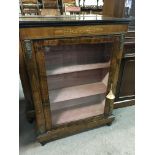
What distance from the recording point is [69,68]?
132 cm

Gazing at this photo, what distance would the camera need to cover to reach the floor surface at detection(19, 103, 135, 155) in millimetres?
1358

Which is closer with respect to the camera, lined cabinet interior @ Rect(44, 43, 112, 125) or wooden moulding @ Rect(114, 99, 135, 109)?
lined cabinet interior @ Rect(44, 43, 112, 125)

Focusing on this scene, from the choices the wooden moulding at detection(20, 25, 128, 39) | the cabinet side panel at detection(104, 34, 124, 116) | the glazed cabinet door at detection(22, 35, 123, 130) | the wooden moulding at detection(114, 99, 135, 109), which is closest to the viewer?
the wooden moulding at detection(20, 25, 128, 39)

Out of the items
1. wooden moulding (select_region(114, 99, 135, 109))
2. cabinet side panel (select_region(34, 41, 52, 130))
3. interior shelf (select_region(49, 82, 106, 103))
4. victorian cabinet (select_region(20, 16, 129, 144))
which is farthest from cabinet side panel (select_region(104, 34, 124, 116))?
cabinet side panel (select_region(34, 41, 52, 130))

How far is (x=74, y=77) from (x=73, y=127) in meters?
0.45

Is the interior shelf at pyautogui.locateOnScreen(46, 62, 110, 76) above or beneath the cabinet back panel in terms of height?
beneath

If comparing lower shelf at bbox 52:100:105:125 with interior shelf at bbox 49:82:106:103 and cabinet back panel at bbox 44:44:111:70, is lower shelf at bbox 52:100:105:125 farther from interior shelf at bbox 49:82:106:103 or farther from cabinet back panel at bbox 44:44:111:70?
cabinet back panel at bbox 44:44:111:70

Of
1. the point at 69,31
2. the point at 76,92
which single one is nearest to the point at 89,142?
the point at 76,92

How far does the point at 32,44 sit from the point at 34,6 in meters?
3.60

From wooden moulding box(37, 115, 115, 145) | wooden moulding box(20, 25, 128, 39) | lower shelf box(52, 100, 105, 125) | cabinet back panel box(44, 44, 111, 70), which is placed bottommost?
wooden moulding box(37, 115, 115, 145)

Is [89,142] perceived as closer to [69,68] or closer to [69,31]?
[69,68]
